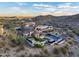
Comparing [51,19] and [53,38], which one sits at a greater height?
[51,19]

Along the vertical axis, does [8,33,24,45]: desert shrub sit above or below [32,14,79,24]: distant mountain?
below

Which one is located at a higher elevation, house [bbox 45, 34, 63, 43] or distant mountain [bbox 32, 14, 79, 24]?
distant mountain [bbox 32, 14, 79, 24]

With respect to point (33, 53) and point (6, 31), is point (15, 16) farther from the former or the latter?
point (33, 53)

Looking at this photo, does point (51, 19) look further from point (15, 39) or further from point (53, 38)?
point (15, 39)

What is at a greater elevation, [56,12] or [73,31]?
[56,12]

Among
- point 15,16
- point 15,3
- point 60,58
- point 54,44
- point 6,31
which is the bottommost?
point 60,58

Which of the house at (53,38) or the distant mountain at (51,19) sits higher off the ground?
the distant mountain at (51,19)

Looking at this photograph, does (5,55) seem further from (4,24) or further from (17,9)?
(17,9)

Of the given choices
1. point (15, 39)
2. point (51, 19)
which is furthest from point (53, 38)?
point (15, 39)

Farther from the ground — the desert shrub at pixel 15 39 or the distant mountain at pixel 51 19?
the distant mountain at pixel 51 19

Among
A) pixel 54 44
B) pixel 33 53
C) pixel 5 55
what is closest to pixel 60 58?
pixel 54 44
